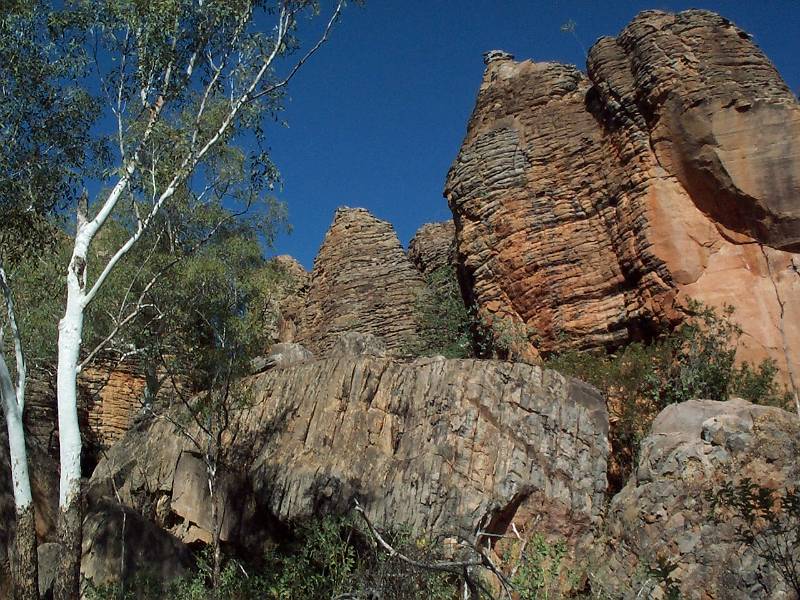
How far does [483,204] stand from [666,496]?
425 inches

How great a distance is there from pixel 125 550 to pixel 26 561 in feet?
5.84

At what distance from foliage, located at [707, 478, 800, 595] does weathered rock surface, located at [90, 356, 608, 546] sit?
343 centimetres

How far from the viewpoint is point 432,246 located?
27578mm

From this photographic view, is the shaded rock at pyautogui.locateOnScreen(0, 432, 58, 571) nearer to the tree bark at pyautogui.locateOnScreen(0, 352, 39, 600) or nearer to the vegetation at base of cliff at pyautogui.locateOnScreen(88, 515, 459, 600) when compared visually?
the tree bark at pyautogui.locateOnScreen(0, 352, 39, 600)

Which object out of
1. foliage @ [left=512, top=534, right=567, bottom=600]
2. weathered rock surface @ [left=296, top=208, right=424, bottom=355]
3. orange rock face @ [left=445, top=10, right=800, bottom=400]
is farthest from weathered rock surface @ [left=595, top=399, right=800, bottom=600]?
weathered rock surface @ [left=296, top=208, right=424, bottom=355]

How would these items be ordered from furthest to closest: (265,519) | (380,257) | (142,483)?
(380,257) < (142,483) < (265,519)

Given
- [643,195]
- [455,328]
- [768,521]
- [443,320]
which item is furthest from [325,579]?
[443,320]

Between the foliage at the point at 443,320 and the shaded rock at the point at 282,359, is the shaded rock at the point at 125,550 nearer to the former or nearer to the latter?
the shaded rock at the point at 282,359

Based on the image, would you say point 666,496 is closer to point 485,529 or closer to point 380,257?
point 485,529

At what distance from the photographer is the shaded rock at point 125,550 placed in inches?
447

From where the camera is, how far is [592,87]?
19828mm

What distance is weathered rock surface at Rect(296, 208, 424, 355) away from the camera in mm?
24859

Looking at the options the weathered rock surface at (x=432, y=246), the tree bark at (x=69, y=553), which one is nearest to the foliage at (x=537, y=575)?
the tree bark at (x=69, y=553)

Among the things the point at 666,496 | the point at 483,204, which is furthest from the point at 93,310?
the point at 666,496
